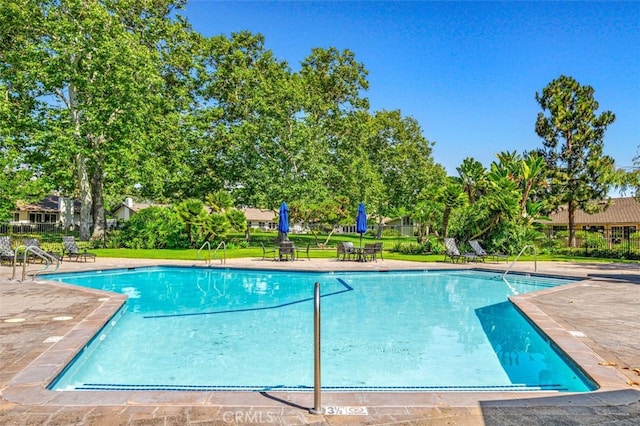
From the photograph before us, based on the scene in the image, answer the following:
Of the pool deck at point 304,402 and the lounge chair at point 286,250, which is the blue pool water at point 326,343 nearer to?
the pool deck at point 304,402

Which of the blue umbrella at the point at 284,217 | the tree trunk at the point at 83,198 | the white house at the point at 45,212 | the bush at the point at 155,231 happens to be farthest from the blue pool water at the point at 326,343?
the white house at the point at 45,212

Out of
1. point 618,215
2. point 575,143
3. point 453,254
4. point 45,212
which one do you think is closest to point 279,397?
point 453,254

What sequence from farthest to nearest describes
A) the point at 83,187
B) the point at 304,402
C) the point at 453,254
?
the point at 83,187 < the point at 453,254 < the point at 304,402

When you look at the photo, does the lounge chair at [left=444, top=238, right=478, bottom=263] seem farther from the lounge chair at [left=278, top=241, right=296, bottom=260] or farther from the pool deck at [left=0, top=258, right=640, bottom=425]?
the pool deck at [left=0, top=258, right=640, bottom=425]

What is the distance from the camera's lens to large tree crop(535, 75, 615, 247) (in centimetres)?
3372

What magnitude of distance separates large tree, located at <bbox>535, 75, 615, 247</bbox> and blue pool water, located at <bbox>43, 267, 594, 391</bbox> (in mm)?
24887

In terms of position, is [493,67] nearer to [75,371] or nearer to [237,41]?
[75,371]

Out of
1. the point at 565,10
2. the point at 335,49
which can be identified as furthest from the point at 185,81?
the point at 565,10

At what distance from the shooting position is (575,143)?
34.3 meters

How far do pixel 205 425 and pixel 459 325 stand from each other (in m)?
6.43

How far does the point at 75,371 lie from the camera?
5.41 m

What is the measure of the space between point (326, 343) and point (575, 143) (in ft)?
112

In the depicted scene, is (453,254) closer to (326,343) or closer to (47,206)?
(326,343)

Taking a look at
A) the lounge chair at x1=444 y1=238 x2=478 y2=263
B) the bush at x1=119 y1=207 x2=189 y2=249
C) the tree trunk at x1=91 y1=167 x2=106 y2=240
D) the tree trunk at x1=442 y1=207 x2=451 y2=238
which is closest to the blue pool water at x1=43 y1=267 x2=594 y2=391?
the lounge chair at x1=444 y1=238 x2=478 y2=263
